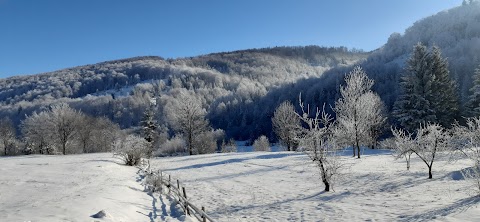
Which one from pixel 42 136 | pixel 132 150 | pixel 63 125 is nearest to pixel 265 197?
pixel 132 150

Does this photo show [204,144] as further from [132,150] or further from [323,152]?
[323,152]

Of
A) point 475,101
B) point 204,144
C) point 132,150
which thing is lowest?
point 204,144

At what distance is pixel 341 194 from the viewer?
18.3m

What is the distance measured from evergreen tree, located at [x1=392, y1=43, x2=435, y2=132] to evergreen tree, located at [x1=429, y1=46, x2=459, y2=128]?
786 mm

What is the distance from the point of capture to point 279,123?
55.8m

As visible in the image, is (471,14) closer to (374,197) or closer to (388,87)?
(388,87)

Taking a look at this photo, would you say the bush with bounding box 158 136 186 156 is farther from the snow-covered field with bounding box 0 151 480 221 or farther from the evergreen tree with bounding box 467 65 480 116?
the evergreen tree with bounding box 467 65 480 116

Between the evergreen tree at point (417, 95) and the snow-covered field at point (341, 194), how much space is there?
65.0 feet

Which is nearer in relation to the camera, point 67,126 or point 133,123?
point 67,126

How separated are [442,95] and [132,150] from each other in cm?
4044

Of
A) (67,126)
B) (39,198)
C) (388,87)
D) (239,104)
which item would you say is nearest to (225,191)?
(39,198)

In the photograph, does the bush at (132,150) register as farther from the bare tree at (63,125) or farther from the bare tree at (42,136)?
the bare tree at (42,136)

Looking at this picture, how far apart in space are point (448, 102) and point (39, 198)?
49.8 m

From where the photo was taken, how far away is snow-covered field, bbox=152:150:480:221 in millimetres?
14273
